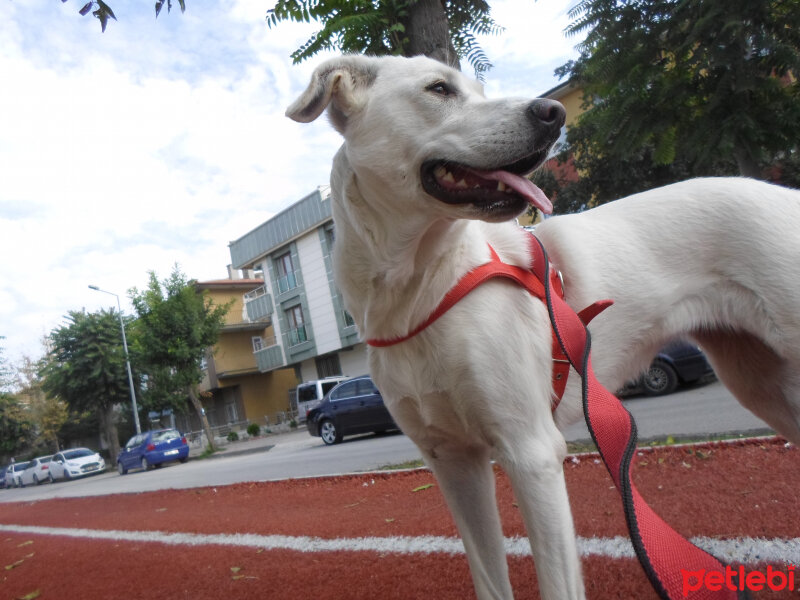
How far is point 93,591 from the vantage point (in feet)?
13.0

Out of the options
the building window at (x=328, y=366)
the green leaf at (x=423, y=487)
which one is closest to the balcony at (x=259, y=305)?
the building window at (x=328, y=366)

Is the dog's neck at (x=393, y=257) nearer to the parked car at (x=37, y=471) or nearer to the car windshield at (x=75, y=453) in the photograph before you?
the car windshield at (x=75, y=453)

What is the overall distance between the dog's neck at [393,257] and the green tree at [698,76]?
14.6ft

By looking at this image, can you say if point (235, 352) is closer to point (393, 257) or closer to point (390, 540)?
point (390, 540)

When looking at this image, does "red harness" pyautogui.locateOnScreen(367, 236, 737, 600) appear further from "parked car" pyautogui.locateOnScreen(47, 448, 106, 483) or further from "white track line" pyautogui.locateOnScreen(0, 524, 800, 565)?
"parked car" pyautogui.locateOnScreen(47, 448, 106, 483)

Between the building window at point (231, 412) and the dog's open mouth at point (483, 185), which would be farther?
the building window at point (231, 412)

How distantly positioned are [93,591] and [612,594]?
3510mm

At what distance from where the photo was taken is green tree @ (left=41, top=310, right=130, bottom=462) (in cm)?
3416

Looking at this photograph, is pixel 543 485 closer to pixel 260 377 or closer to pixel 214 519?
pixel 214 519

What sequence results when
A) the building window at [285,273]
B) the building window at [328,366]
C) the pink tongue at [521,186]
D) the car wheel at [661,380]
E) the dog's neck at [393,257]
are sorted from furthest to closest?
the building window at [285,273] → the building window at [328,366] → the car wheel at [661,380] → the dog's neck at [393,257] → the pink tongue at [521,186]

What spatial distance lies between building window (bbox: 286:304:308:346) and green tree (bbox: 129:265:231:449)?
25.8 ft

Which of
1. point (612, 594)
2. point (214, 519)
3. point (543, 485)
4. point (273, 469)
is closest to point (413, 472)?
point (214, 519)

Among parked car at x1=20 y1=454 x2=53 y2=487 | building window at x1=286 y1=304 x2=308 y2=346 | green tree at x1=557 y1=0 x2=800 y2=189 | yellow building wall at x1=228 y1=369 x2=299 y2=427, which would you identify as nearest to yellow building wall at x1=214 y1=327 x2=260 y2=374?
yellow building wall at x1=228 y1=369 x2=299 y2=427

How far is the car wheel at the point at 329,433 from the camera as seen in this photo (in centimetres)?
1681
